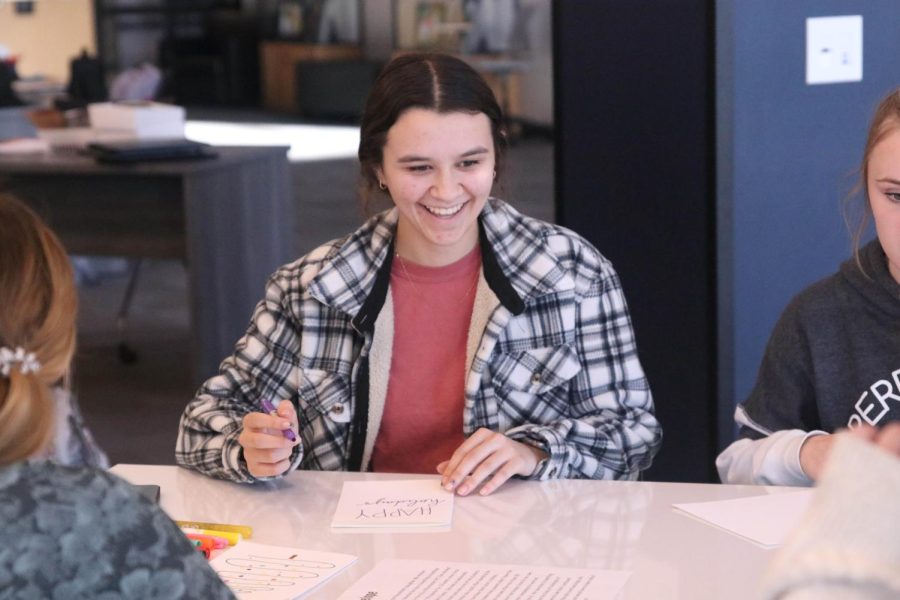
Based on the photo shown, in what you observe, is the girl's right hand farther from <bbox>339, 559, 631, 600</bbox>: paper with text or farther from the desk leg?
the desk leg

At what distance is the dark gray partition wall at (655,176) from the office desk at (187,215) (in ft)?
5.76

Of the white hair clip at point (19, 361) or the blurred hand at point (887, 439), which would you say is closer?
the blurred hand at point (887, 439)

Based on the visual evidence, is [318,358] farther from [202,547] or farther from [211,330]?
[211,330]

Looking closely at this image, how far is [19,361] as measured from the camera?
46.8 inches

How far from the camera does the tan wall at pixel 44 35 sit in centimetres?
1305

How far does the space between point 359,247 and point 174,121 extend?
101 inches

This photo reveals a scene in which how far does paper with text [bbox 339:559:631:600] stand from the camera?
1517 mm

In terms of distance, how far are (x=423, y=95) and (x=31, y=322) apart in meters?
1.05

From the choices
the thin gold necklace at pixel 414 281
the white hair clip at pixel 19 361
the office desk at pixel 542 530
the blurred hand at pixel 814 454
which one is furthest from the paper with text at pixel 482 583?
the thin gold necklace at pixel 414 281

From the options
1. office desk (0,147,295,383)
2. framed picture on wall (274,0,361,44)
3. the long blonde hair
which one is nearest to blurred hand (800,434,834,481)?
the long blonde hair

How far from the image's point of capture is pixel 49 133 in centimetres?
491

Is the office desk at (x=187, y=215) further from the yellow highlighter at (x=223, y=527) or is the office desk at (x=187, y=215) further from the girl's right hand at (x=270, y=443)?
the yellow highlighter at (x=223, y=527)

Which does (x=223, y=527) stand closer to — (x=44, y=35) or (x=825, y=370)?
(x=825, y=370)

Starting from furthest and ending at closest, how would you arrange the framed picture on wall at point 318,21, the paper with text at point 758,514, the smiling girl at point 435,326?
the framed picture on wall at point 318,21
the smiling girl at point 435,326
the paper with text at point 758,514
